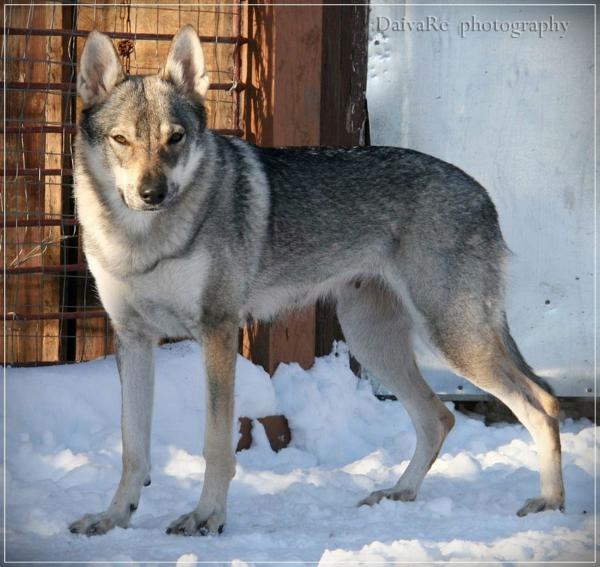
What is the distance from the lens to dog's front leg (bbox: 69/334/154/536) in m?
4.42

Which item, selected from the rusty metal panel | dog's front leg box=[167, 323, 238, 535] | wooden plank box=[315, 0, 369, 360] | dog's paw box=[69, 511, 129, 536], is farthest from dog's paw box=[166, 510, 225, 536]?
the rusty metal panel

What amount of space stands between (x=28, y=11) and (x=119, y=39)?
0.63m

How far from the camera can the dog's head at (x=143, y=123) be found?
412cm

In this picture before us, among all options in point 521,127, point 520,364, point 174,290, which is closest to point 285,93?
point 521,127

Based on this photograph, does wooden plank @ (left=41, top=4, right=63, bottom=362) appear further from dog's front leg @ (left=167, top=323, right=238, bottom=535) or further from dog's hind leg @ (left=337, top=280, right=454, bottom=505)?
dog's front leg @ (left=167, top=323, right=238, bottom=535)

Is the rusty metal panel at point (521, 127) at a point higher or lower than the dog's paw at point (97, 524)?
higher

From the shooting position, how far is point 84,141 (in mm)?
4438

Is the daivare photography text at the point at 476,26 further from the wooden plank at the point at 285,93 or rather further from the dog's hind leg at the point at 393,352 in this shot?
the dog's hind leg at the point at 393,352

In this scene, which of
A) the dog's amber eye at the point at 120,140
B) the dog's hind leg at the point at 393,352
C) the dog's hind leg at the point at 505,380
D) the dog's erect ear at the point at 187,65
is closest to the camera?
the dog's amber eye at the point at 120,140

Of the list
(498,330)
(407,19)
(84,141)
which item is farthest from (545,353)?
(84,141)

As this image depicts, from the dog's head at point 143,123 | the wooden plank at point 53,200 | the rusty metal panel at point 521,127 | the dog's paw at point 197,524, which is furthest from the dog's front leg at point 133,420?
the rusty metal panel at point 521,127

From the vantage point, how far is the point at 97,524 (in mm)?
4301

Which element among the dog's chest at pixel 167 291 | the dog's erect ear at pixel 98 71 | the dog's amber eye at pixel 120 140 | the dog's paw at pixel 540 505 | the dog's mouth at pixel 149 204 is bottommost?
the dog's paw at pixel 540 505

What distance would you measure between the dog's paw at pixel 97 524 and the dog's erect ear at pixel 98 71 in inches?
70.2
